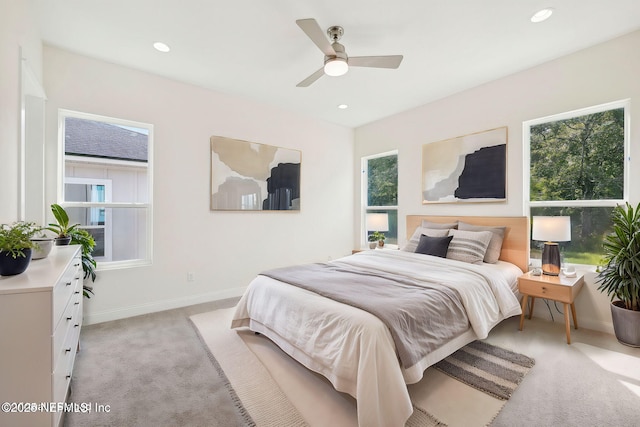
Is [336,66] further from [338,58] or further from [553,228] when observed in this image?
[553,228]

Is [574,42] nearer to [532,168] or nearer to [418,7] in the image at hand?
[532,168]

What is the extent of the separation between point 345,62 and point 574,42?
7.59 ft

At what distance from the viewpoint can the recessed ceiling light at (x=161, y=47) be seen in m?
2.79

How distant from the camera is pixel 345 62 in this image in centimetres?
238

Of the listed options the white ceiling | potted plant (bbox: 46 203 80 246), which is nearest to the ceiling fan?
the white ceiling

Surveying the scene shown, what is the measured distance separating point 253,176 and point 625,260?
4104 millimetres

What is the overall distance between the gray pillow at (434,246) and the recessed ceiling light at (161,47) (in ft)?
11.5

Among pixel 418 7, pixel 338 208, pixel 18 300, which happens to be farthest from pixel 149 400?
pixel 338 208

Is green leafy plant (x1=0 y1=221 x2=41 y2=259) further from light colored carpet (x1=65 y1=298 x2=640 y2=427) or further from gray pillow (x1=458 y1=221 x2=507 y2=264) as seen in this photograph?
gray pillow (x1=458 y1=221 x2=507 y2=264)

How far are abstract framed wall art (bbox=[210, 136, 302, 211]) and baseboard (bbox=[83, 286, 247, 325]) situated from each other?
1169 millimetres

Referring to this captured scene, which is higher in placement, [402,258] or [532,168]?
[532,168]

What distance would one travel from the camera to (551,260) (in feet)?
9.46

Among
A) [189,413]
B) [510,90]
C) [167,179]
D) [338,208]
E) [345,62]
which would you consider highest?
[510,90]

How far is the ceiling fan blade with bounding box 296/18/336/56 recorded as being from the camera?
6.48 feet
